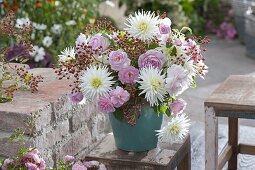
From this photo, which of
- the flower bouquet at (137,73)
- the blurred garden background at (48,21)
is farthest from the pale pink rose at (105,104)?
the blurred garden background at (48,21)

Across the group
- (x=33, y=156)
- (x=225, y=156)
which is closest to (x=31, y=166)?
(x=33, y=156)

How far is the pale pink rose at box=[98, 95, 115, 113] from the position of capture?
2268mm

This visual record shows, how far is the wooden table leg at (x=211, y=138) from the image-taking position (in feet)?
8.67

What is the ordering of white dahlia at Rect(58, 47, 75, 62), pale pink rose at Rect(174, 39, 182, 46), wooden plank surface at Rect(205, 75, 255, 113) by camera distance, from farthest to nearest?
1. wooden plank surface at Rect(205, 75, 255, 113)
2. white dahlia at Rect(58, 47, 75, 62)
3. pale pink rose at Rect(174, 39, 182, 46)

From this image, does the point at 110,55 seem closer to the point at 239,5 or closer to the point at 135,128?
the point at 135,128

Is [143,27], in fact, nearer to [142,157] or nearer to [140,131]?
[140,131]

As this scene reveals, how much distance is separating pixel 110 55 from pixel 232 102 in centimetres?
62

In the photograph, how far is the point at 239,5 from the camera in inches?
256

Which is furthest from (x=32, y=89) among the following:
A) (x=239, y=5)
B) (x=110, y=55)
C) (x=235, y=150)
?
(x=239, y=5)

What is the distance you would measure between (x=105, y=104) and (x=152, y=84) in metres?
0.19

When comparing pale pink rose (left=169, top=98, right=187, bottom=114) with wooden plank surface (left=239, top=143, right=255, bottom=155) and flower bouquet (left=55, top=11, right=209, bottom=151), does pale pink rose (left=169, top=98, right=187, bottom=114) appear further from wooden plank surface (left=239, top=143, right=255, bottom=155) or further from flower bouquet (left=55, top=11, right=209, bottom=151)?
wooden plank surface (left=239, top=143, right=255, bottom=155)

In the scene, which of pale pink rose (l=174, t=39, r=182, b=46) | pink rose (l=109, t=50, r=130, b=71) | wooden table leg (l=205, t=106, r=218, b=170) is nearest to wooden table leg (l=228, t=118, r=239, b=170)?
wooden table leg (l=205, t=106, r=218, b=170)

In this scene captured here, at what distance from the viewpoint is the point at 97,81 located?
7.45 ft

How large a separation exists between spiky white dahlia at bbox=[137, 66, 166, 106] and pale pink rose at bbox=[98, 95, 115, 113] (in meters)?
0.13
